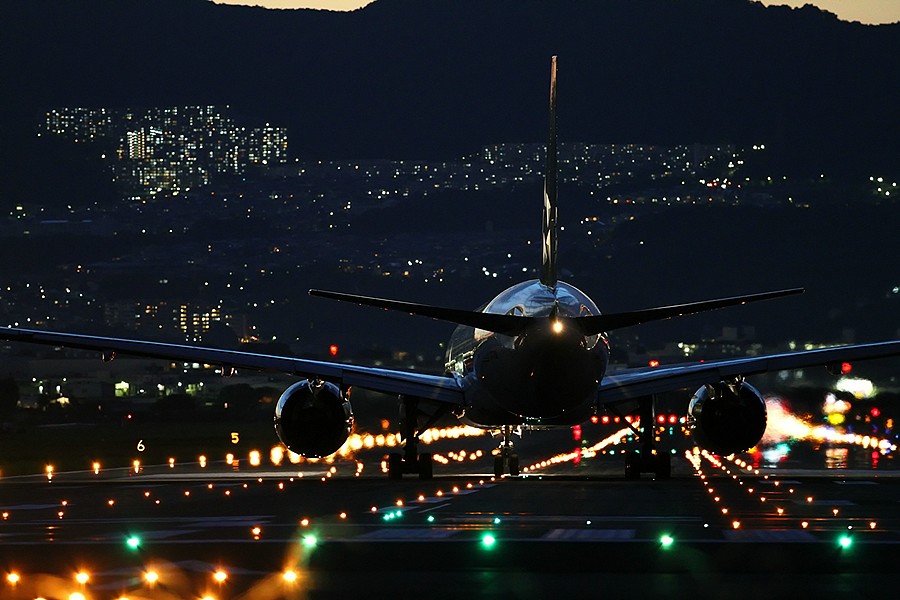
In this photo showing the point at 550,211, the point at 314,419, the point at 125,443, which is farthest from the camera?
the point at 125,443

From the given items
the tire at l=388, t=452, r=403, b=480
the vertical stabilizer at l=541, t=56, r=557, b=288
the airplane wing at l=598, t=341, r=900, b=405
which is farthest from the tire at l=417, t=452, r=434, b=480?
the vertical stabilizer at l=541, t=56, r=557, b=288

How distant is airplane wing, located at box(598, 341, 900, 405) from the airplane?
0.02 m

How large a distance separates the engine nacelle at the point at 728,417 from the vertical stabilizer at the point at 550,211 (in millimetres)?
4328

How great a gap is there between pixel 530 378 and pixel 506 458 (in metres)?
7.95

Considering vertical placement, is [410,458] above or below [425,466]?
above

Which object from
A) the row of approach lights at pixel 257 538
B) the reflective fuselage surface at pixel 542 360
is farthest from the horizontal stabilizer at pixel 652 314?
the row of approach lights at pixel 257 538

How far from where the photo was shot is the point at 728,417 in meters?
40.6

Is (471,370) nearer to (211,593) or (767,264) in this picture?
(211,593)

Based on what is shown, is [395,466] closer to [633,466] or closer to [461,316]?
[633,466]

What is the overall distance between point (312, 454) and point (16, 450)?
68.7 ft

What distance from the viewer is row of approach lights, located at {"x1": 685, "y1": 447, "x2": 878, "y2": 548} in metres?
25.4

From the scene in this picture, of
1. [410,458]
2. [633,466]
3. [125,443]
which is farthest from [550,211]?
[125,443]

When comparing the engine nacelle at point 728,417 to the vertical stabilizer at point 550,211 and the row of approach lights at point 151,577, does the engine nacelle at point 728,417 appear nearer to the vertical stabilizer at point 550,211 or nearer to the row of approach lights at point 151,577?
the vertical stabilizer at point 550,211

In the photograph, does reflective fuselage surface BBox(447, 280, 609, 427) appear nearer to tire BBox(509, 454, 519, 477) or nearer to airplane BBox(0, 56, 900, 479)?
airplane BBox(0, 56, 900, 479)
